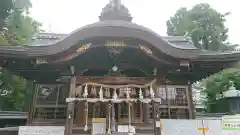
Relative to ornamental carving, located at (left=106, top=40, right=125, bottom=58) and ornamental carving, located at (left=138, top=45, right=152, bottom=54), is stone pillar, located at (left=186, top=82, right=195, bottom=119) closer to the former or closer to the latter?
ornamental carving, located at (left=138, top=45, right=152, bottom=54)

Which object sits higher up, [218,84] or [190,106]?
[218,84]

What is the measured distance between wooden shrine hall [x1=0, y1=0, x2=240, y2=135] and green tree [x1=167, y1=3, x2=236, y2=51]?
1370cm

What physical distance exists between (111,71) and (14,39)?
9.26 meters

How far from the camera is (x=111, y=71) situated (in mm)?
6070

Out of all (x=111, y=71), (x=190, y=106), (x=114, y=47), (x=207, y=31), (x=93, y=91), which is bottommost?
(x=190, y=106)

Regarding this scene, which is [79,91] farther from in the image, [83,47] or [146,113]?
[146,113]

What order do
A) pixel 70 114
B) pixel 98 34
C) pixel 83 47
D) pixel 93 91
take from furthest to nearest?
pixel 83 47
pixel 93 91
pixel 98 34
pixel 70 114

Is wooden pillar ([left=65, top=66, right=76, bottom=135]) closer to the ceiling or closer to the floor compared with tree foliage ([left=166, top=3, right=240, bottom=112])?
closer to the floor

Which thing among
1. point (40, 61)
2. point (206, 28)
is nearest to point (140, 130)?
point (40, 61)

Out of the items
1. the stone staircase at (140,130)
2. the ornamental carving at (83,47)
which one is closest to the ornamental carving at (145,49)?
the ornamental carving at (83,47)

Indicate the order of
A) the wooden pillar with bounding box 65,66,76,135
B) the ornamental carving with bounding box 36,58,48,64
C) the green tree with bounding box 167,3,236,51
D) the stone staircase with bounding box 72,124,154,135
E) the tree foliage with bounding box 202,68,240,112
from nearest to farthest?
the wooden pillar with bounding box 65,66,76,135 → the ornamental carving with bounding box 36,58,48,64 → the stone staircase with bounding box 72,124,154,135 → the tree foliage with bounding box 202,68,240,112 → the green tree with bounding box 167,3,236,51

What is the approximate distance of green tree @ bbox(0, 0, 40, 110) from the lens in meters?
11.9

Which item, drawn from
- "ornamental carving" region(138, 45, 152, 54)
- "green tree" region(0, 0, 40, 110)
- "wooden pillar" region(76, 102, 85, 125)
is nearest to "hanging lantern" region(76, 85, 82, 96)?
"wooden pillar" region(76, 102, 85, 125)

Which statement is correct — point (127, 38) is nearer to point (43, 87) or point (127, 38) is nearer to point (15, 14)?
point (43, 87)
